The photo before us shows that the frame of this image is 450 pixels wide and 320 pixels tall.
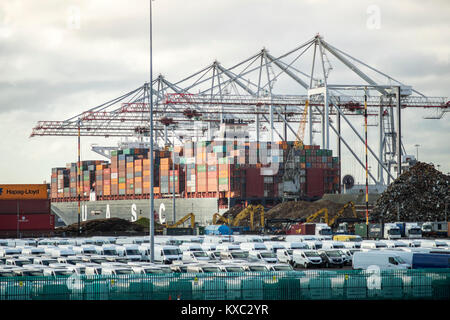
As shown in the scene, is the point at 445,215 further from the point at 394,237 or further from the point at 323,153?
the point at 323,153

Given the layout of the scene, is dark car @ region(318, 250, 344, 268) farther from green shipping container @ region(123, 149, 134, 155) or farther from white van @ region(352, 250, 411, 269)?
green shipping container @ region(123, 149, 134, 155)

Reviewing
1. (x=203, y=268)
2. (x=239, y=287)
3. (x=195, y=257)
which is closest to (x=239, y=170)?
(x=195, y=257)

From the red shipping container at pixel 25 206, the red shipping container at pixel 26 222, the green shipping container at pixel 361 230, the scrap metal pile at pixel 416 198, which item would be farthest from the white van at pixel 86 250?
the scrap metal pile at pixel 416 198

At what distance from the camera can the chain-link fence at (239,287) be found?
23797 millimetres

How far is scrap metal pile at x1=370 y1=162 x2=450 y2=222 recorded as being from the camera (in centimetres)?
8769

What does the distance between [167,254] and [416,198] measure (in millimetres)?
53910

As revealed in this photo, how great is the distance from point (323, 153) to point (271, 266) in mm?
106387

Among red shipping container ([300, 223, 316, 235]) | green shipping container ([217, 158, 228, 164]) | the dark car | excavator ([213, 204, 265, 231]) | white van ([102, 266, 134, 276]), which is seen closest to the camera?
white van ([102, 266, 134, 276])

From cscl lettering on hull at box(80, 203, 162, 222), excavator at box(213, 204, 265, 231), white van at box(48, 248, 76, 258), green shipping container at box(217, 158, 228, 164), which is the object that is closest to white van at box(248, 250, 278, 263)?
white van at box(48, 248, 76, 258)

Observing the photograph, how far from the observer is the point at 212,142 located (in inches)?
5379

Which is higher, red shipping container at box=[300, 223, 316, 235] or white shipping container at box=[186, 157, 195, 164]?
white shipping container at box=[186, 157, 195, 164]

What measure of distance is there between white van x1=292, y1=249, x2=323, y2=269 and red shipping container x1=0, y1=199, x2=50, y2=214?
52497 mm

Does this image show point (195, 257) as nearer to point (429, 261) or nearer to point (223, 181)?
point (429, 261)
